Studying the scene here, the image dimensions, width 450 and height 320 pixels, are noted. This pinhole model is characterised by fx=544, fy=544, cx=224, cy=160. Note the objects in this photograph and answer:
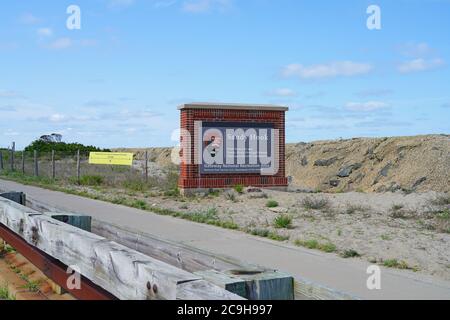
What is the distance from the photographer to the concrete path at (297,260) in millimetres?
6423

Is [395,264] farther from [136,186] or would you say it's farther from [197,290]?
[136,186]

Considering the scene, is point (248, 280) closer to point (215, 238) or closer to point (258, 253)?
point (258, 253)

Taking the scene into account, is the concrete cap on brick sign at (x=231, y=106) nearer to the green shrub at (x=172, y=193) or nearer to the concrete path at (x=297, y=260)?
the green shrub at (x=172, y=193)

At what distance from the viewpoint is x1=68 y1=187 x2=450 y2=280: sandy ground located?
29.2 ft

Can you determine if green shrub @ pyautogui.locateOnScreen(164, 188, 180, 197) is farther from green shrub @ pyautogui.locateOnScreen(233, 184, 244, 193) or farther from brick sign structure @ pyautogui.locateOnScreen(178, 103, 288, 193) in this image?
green shrub @ pyautogui.locateOnScreen(233, 184, 244, 193)

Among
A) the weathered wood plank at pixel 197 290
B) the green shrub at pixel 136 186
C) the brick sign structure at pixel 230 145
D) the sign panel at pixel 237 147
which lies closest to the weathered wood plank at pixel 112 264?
the weathered wood plank at pixel 197 290

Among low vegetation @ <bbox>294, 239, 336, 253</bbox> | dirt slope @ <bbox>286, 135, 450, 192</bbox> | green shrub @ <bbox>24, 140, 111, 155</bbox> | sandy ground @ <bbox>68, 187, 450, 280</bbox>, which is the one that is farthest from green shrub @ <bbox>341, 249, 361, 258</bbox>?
green shrub @ <bbox>24, 140, 111, 155</bbox>

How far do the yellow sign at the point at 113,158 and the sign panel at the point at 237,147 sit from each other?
24.8ft

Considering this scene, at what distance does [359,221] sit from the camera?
1273cm
